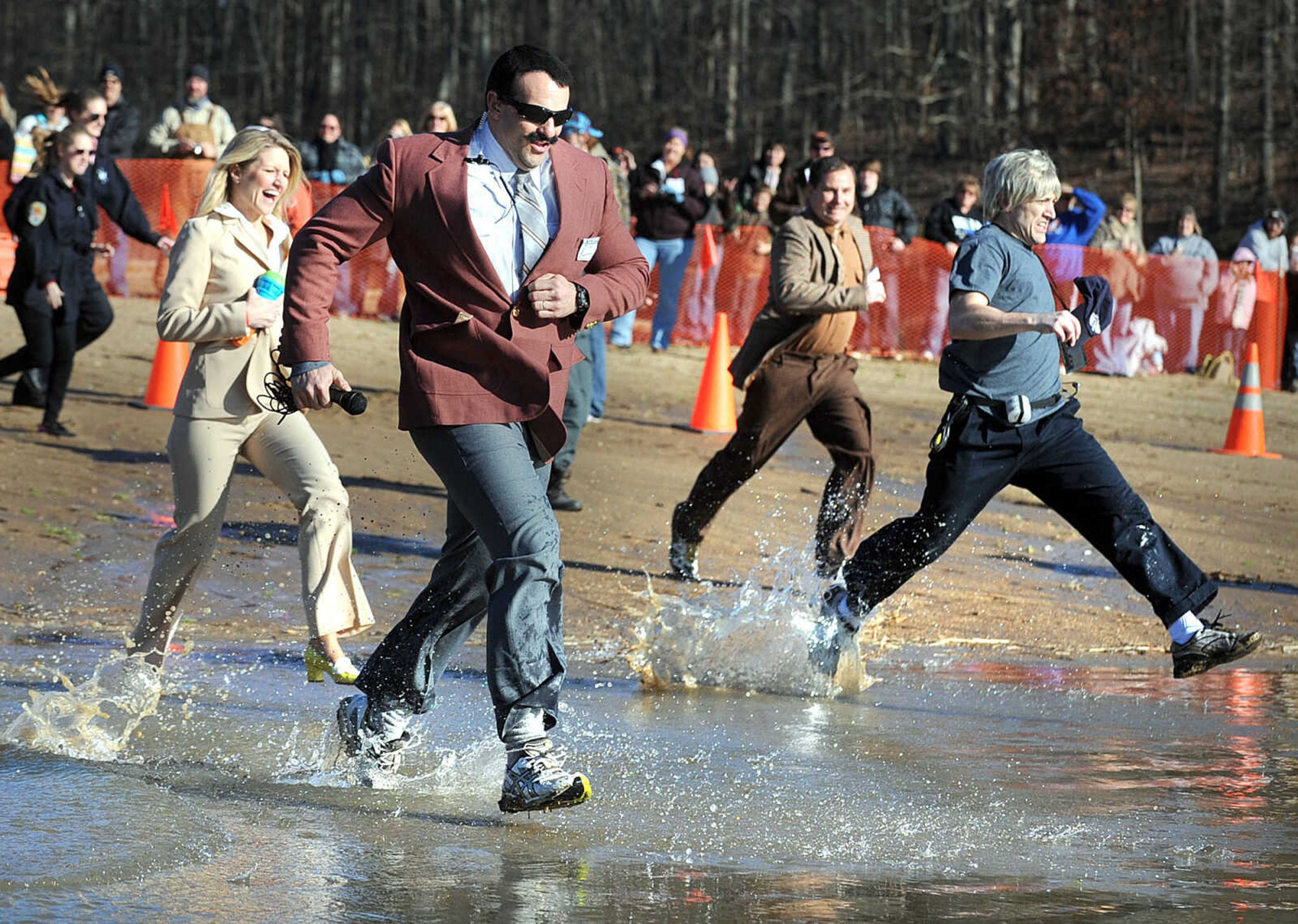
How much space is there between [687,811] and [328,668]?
5.27 feet

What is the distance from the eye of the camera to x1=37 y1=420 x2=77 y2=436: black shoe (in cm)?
1149

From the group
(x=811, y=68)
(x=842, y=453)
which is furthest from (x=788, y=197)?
(x=811, y=68)

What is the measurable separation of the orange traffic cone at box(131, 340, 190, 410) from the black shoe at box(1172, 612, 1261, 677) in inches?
344

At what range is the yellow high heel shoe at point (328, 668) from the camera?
18.9ft

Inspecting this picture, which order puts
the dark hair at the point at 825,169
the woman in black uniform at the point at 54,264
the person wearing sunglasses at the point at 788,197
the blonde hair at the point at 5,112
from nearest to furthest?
the dark hair at the point at 825,169
the woman in black uniform at the point at 54,264
the person wearing sunglasses at the point at 788,197
the blonde hair at the point at 5,112

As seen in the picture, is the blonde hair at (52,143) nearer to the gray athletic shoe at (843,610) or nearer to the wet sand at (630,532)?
the wet sand at (630,532)

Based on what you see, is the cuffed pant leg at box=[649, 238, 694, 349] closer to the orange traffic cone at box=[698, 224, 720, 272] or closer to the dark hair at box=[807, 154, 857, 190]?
the orange traffic cone at box=[698, 224, 720, 272]

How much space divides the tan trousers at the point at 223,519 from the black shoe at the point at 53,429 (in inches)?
240

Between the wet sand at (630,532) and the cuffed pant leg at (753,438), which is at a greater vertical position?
the cuffed pant leg at (753,438)

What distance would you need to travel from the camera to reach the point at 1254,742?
224 inches

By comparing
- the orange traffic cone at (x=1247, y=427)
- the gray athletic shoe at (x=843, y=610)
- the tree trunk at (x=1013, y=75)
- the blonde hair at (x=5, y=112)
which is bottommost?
the orange traffic cone at (x=1247, y=427)

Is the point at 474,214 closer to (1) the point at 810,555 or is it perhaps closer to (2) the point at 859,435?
(2) the point at 859,435

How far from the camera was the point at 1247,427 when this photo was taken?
14.3m

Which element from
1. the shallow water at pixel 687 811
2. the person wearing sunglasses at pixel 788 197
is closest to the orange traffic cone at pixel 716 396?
the person wearing sunglasses at pixel 788 197
